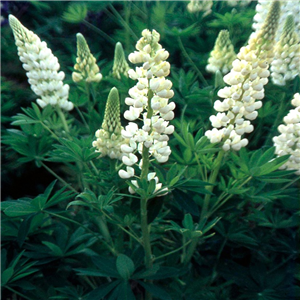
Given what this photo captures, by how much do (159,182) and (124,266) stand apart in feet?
1.12

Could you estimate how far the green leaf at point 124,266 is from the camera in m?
1.38

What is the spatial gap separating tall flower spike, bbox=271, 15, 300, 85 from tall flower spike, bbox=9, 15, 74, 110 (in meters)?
1.01

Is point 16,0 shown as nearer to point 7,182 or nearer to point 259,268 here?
point 7,182

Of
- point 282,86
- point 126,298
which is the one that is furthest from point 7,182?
point 282,86

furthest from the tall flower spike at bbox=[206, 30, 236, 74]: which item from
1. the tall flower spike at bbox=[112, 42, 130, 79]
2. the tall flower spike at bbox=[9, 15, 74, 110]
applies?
the tall flower spike at bbox=[9, 15, 74, 110]

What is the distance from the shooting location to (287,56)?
1758 millimetres

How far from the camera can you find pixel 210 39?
275 centimetres

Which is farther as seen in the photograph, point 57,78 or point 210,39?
point 210,39

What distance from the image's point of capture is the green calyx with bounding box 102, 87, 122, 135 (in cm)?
136

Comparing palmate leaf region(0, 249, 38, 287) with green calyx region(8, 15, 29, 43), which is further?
green calyx region(8, 15, 29, 43)

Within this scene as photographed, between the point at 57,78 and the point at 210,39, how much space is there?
56.0 inches

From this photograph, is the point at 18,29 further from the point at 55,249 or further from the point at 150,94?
the point at 55,249

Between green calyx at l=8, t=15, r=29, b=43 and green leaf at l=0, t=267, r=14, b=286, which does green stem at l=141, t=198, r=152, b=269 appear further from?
green calyx at l=8, t=15, r=29, b=43

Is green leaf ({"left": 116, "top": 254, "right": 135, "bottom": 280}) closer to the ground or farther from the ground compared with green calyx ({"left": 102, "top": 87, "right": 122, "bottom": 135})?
closer to the ground
